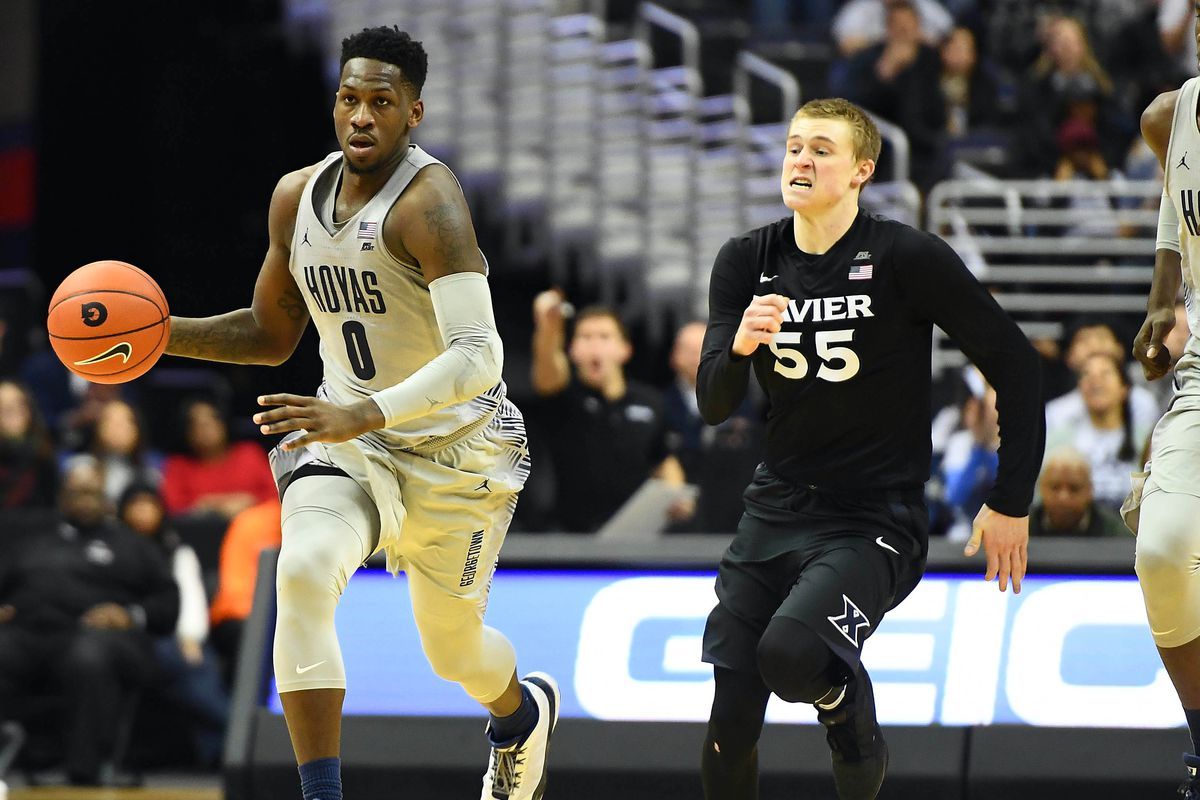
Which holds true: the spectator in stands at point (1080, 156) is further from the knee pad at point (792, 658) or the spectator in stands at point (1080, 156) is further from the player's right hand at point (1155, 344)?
the knee pad at point (792, 658)

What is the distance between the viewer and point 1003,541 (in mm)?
4789

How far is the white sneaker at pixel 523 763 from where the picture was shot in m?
5.64

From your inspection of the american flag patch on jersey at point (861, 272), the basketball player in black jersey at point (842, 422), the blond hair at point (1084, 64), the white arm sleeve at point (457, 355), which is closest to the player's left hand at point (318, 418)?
the white arm sleeve at point (457, 355)

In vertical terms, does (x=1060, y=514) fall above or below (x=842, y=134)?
below

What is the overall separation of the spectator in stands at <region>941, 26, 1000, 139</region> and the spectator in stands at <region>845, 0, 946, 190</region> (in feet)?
0.91

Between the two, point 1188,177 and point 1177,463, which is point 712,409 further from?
point 1188,177

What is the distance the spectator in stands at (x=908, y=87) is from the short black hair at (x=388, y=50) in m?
7.99

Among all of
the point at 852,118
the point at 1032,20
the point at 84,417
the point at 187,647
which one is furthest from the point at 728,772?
the point at 1032,20

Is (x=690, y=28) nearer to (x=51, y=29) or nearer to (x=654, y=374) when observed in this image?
(x=654, y=374)

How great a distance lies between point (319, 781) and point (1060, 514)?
12.7 ft

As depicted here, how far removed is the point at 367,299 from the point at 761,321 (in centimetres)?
122

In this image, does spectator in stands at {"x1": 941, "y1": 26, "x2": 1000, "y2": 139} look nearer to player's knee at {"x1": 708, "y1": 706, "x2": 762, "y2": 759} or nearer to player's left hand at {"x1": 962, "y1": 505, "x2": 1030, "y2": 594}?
player's left hand at {"x1": 962, "y1": 505, "x2": 1030, "y2": 594}

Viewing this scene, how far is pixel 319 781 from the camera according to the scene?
473cm


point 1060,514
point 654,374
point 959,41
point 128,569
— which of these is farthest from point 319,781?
point 959,41
